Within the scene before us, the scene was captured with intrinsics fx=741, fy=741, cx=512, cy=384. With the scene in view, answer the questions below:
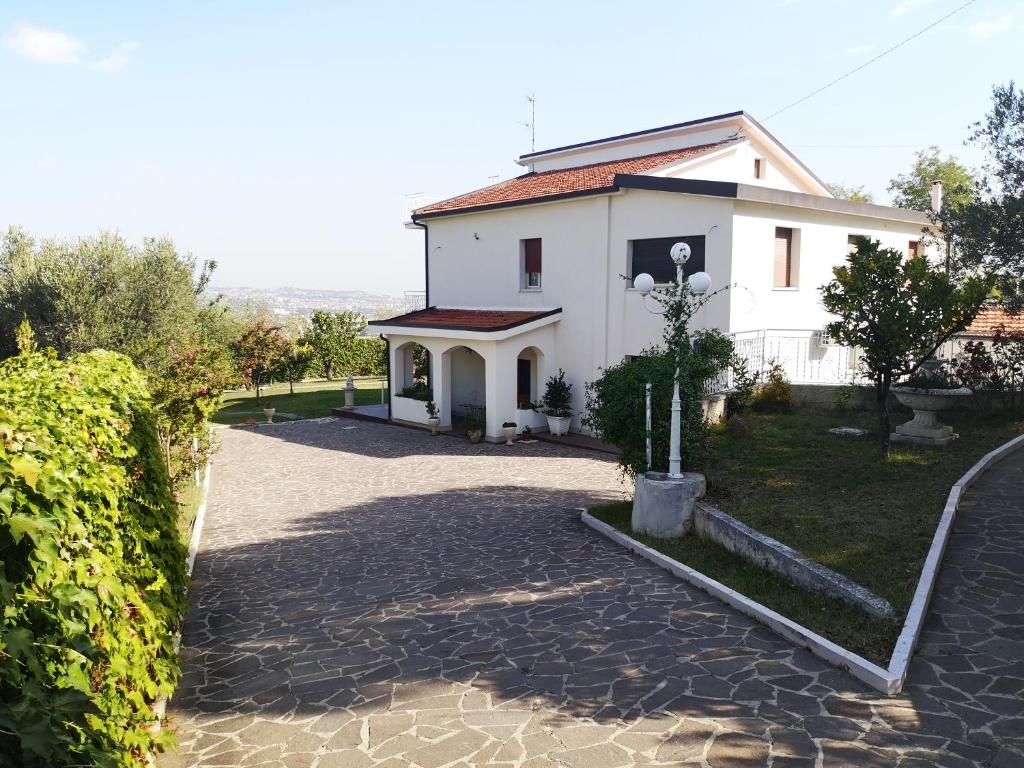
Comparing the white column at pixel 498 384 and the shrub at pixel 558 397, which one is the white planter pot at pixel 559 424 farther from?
the white column at pixel 498 384

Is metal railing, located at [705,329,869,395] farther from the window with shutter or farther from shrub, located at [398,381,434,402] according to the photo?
shrub, located at [398,381,434,402]

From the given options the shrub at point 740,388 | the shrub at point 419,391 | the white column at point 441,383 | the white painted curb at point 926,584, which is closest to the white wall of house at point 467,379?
the shrub at point 419,391

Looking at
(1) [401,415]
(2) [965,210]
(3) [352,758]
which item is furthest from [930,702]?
(1) [401,415]

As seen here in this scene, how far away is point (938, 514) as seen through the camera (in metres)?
9.70

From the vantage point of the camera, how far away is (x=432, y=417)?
73.4ft

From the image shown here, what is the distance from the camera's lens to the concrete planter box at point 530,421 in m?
21.1

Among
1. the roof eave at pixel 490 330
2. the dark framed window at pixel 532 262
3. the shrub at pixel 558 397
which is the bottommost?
the shrub at pixel 558 397

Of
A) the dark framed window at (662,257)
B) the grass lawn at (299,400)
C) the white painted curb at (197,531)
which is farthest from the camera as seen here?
the grass lawn at (299,400)

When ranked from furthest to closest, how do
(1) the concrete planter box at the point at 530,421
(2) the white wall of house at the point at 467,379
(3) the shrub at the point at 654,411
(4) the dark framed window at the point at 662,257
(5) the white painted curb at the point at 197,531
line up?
1. (2) the white wall of house at the point at 467,379
2. (1) the concrete planter box at the point at 530,421
3. (4) the dark framed window at the point at 662,257
4. (3) the shrub at the point at 654,411
5. (5) the white painted curb at the point at 197,531

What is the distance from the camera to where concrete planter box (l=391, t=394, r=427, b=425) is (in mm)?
23406

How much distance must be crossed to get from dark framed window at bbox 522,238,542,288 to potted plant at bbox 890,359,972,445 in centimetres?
1099

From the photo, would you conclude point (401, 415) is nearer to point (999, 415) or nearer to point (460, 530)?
point (460, 530)

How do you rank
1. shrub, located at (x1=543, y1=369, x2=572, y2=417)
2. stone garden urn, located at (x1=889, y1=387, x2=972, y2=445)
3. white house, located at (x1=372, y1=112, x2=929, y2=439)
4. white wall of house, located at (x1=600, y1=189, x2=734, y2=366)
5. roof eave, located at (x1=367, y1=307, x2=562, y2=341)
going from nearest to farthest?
stone garden urn, located at (x1=889, y1=387, x2=972, y2=445)
white wall of house, located at (x1=600, y1=189, x2=734, y2=366)
white house, located at (x1=372, y1=112, x2=929, y2=439)
roof eave, located at (x1=367, y1=307, x2=562, y2=341)
shrub, located at (x1=543, y1=369, x2=572, y2=417)

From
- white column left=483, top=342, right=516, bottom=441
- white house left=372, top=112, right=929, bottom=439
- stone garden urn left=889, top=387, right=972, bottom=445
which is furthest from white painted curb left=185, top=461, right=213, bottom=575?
stone garden urn left=889, top=387, right=972, bottom=445
